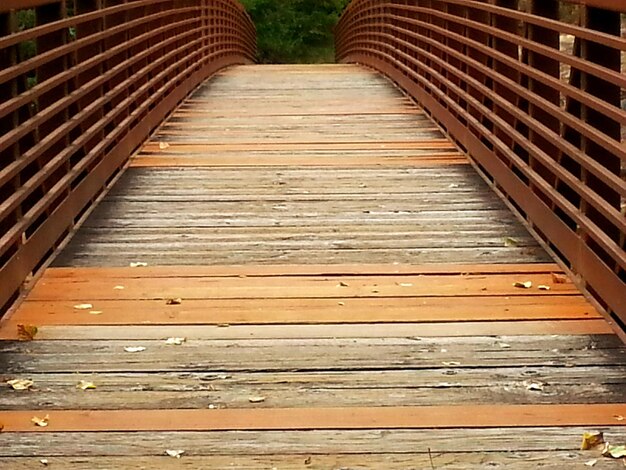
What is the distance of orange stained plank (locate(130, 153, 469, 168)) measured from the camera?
703cm

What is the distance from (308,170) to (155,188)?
38.9 inches

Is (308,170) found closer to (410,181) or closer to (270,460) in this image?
(410,181)

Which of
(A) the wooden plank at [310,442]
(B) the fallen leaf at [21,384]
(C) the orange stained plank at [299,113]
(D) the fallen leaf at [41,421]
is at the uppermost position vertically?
(B) the fallen leaf at [21,384]

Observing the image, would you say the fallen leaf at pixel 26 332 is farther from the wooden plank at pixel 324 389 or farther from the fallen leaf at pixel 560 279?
the fallen leaf at pixel 560 279

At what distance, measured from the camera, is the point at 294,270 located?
4.76 meters

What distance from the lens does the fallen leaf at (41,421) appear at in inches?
127

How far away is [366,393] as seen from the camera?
3426 mm

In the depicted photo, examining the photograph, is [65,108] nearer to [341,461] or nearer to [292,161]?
[292,161]

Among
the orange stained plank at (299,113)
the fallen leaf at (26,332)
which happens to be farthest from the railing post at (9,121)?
the orange stained plank at (299,113)

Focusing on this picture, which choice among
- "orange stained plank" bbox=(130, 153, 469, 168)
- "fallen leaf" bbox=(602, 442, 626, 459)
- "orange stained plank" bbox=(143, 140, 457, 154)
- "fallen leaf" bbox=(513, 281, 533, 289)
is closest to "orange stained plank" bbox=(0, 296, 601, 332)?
"fallen leaf" bbox=(513, 281, 533, 289)

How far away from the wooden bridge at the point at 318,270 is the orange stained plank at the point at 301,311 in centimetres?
1

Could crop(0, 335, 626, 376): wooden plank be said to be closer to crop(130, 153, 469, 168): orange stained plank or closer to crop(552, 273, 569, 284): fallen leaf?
crop(552, 273, 569, 284): fallen leaf

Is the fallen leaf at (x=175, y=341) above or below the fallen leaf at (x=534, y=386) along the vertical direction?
above

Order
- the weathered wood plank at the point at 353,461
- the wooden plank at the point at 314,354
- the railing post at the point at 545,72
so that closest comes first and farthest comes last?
the weathered wood plank at the point at 353,461 → the wooden plank at the point at 314,354 → the railing post at the point at 545,72
